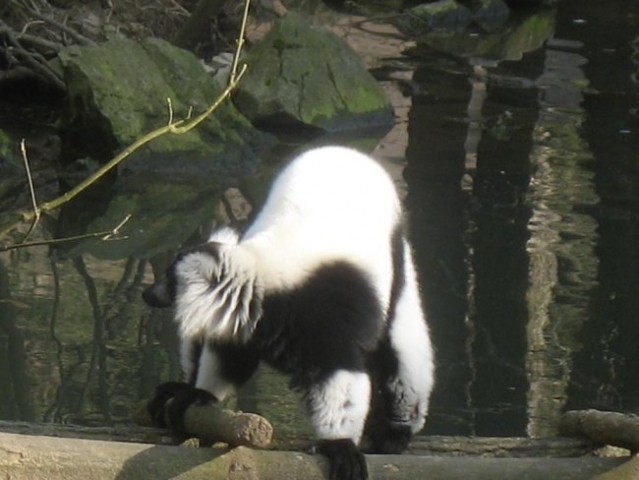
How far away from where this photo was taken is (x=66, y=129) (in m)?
10.4

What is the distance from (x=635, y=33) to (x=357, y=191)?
1213cm

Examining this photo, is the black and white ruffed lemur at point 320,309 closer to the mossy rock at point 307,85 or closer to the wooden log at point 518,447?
the wooden log at point 518,447

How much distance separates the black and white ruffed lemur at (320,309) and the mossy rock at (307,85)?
7001mm

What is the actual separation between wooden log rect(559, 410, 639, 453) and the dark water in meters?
1.71

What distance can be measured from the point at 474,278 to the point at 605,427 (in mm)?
3987

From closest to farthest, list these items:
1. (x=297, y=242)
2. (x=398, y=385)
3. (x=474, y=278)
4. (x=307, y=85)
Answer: (x=297, y=242)
(x=398, y=385)
(x=474, y=278)
(x=307, y=85)

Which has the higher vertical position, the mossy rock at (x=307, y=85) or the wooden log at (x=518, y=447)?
the mossy rock at (x=307, y=85)

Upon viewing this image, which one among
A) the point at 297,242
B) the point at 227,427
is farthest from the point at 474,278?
the point at 227,427

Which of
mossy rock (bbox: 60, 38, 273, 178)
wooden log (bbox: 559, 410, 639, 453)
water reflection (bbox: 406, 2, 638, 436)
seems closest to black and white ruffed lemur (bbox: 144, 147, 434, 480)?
wooden log (bbox: 559, 410, 639, 453)

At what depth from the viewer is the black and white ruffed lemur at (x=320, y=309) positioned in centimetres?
377

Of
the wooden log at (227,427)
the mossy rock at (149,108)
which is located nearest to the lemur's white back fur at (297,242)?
the wooden log at (227,427)

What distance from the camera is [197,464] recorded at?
3568 mm

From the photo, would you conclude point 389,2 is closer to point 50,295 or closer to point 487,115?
point 487,115

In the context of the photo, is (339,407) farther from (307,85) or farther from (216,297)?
(307,85)
